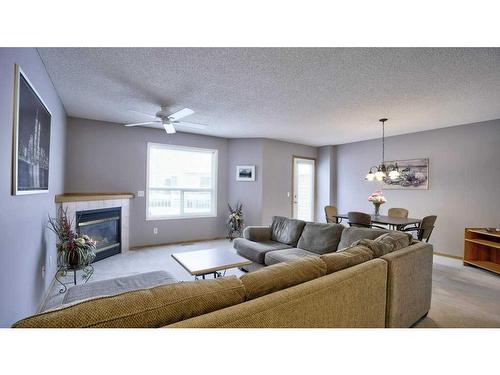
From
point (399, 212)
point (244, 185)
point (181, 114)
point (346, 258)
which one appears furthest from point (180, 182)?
point (399, 212)

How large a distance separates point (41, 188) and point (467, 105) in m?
5.28

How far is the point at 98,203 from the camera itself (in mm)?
3727

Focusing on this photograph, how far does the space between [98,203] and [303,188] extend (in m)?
4.81

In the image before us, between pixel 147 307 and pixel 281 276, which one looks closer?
pixel 147 307

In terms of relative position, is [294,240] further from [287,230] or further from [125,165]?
[125,165]

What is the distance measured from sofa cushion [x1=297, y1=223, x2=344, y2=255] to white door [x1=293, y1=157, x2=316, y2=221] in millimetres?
3050

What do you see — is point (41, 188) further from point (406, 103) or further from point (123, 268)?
point (406, 103)

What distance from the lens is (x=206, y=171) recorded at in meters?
5.25

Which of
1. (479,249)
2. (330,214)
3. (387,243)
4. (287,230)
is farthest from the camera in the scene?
(330,214)

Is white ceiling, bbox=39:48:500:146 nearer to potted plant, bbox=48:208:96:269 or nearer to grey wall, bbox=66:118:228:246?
grey wall, bbox=66:118:228:246

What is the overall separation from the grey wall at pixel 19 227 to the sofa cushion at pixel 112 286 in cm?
37

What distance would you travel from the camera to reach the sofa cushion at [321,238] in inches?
109

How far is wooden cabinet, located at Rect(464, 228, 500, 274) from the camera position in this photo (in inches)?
137
